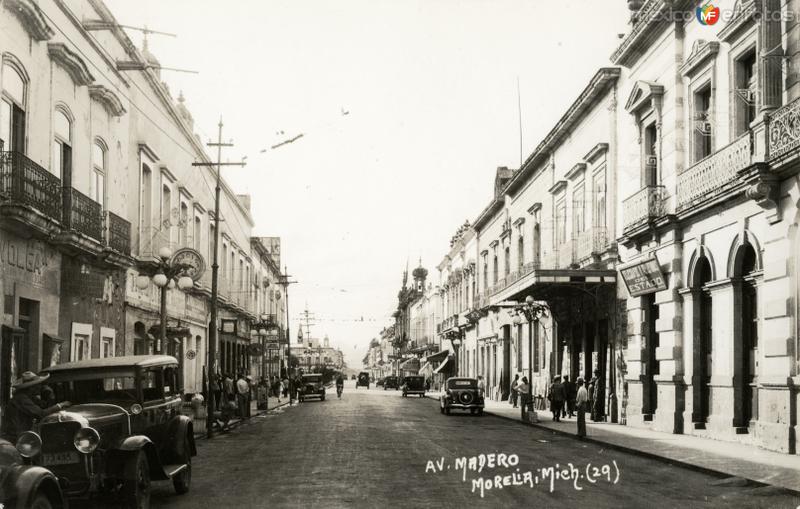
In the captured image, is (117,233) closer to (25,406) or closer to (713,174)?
(25,406)

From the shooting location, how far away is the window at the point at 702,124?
20672 millimetres

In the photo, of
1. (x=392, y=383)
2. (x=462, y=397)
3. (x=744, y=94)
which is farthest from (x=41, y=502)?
(x=392, y=383)

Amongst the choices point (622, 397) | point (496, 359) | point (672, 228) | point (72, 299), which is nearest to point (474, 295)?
point (496, 359)

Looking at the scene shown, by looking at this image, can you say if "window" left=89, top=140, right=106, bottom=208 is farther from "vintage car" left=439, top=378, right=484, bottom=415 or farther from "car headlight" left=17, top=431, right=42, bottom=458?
"vintage car" left=439, top=378, right=484, bottom=415

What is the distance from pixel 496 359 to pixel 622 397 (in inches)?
857

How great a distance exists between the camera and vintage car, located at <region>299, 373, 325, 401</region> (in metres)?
50.1

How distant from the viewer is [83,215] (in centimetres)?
1850

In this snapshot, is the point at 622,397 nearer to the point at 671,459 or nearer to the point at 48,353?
the point at 671,459

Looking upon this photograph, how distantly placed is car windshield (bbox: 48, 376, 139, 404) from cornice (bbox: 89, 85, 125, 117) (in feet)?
36.9

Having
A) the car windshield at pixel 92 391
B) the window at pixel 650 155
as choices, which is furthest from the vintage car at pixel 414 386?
the car windshield at pixel 92 391

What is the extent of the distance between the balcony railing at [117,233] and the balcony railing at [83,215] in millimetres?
807

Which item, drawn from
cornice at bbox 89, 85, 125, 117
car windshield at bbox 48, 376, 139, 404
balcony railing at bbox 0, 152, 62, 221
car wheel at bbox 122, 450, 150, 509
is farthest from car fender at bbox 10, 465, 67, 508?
cornice at bbox 89, 85, 125, 117

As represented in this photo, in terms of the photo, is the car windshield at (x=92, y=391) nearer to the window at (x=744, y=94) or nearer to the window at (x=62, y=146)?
the window at (x=62, y=146)

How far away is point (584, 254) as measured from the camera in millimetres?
29047
